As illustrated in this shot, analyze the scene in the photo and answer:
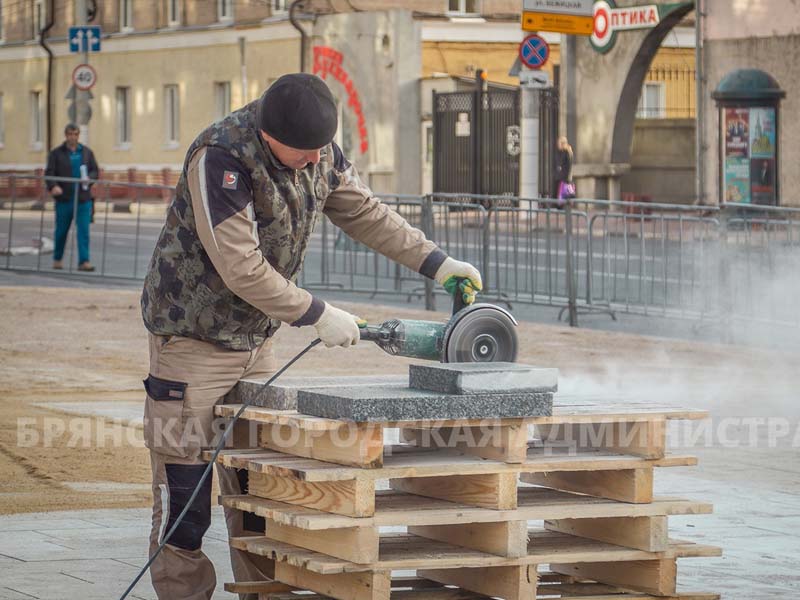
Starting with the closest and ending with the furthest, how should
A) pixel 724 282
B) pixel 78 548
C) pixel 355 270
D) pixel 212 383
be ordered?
pixel 212 383
pixel 78 548
pixel 724 282
pixel 355 270

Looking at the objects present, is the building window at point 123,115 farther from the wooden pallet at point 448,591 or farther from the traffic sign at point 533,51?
the wooden pallet at point 448,591

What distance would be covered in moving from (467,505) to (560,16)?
21860 millimetres

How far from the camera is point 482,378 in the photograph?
17.1 ft

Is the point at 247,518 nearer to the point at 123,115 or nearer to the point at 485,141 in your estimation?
the point at 485,141

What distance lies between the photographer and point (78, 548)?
684 cm

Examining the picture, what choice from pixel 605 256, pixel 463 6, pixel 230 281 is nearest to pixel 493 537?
pixel 230 281

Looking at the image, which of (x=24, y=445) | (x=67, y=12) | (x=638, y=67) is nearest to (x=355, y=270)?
(x=24, y=445)

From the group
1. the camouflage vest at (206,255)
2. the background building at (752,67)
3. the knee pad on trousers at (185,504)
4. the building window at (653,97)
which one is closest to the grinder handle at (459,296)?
the camouflage vest at (206,255)

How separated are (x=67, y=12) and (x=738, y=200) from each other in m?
31.2

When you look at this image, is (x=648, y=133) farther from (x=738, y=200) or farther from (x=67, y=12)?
(x=67, y=12)

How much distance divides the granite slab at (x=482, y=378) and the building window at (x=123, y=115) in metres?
46.7

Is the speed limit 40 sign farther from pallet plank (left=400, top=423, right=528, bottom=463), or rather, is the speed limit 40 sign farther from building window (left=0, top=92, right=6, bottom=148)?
pallet plank (left=400, top=423, right=528, bottom=463)

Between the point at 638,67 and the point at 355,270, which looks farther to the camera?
the point at 638,67

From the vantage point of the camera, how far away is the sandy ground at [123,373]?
8375 mm
